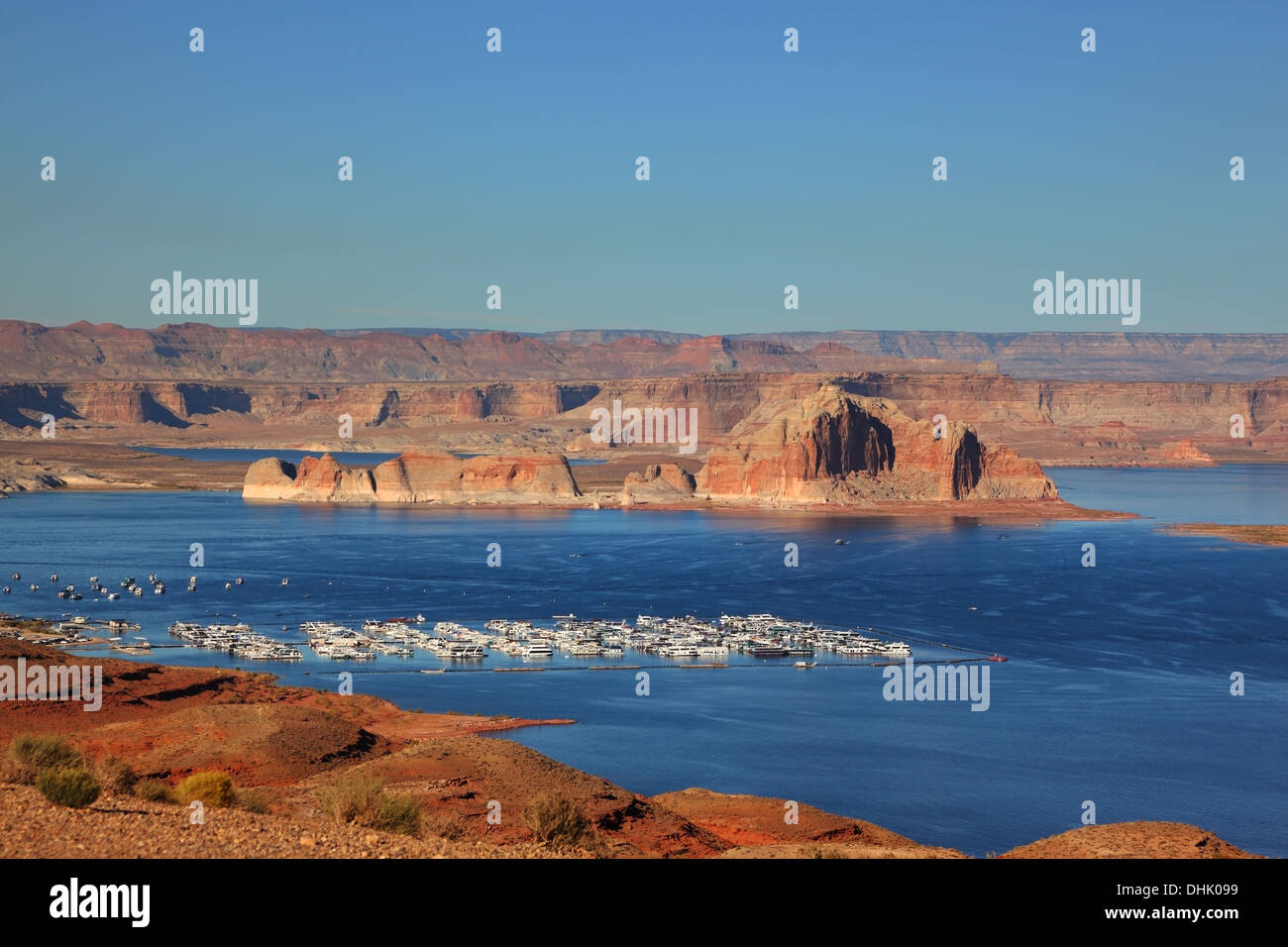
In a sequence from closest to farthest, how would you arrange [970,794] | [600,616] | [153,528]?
[970,794] → [600,616] → [153,528]

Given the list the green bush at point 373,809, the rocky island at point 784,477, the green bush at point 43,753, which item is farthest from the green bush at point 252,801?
the rocky island at point 784,477

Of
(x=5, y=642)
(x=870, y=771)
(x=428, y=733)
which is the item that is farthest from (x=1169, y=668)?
(x=5, y=642)

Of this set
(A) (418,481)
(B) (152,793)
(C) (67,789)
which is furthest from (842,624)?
(A) (418,481)

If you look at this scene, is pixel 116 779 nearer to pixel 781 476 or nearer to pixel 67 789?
pixel 67 789
